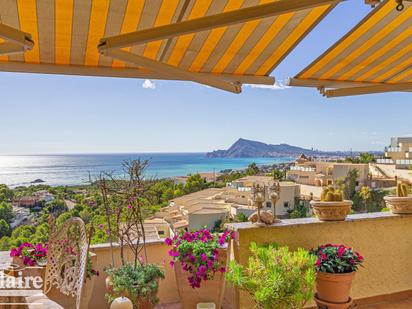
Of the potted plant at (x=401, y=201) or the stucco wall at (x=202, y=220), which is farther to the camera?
the potted plant at (x=401, y=201)

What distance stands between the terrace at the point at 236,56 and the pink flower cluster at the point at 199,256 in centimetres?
24

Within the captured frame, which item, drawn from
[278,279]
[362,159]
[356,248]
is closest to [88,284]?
[278,279]

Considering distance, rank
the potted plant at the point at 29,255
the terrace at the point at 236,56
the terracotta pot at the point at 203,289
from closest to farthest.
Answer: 1. the terrace at the point at 236,56
2. the potted plant at the point at 29,255
3. the terracotta pot at the point at 203,289

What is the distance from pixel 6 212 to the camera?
407 cm

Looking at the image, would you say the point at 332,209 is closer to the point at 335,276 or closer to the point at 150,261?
the point at 335,276

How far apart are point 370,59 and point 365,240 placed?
2268mm

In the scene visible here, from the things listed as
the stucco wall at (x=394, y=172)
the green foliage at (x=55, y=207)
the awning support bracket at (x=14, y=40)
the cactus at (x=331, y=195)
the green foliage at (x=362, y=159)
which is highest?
the awning support bracket at (x=14, y=40)

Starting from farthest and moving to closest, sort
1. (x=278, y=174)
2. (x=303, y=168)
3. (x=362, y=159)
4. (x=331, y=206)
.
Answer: (x=362, y=159) < (x=303, y=168) < (x=278, y=174) < (x=331, y=206)

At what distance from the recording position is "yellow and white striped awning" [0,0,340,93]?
2.57 meters

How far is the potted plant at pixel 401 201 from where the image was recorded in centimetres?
489

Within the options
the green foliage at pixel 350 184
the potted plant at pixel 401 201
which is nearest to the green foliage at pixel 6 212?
the green foliage at pixel 350 184

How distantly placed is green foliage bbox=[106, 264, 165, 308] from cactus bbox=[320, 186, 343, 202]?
7.27 feet

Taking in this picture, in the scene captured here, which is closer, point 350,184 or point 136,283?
point 136,283

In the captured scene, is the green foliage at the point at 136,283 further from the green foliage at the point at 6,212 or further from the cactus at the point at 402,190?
the cactus at the point at 402,190
